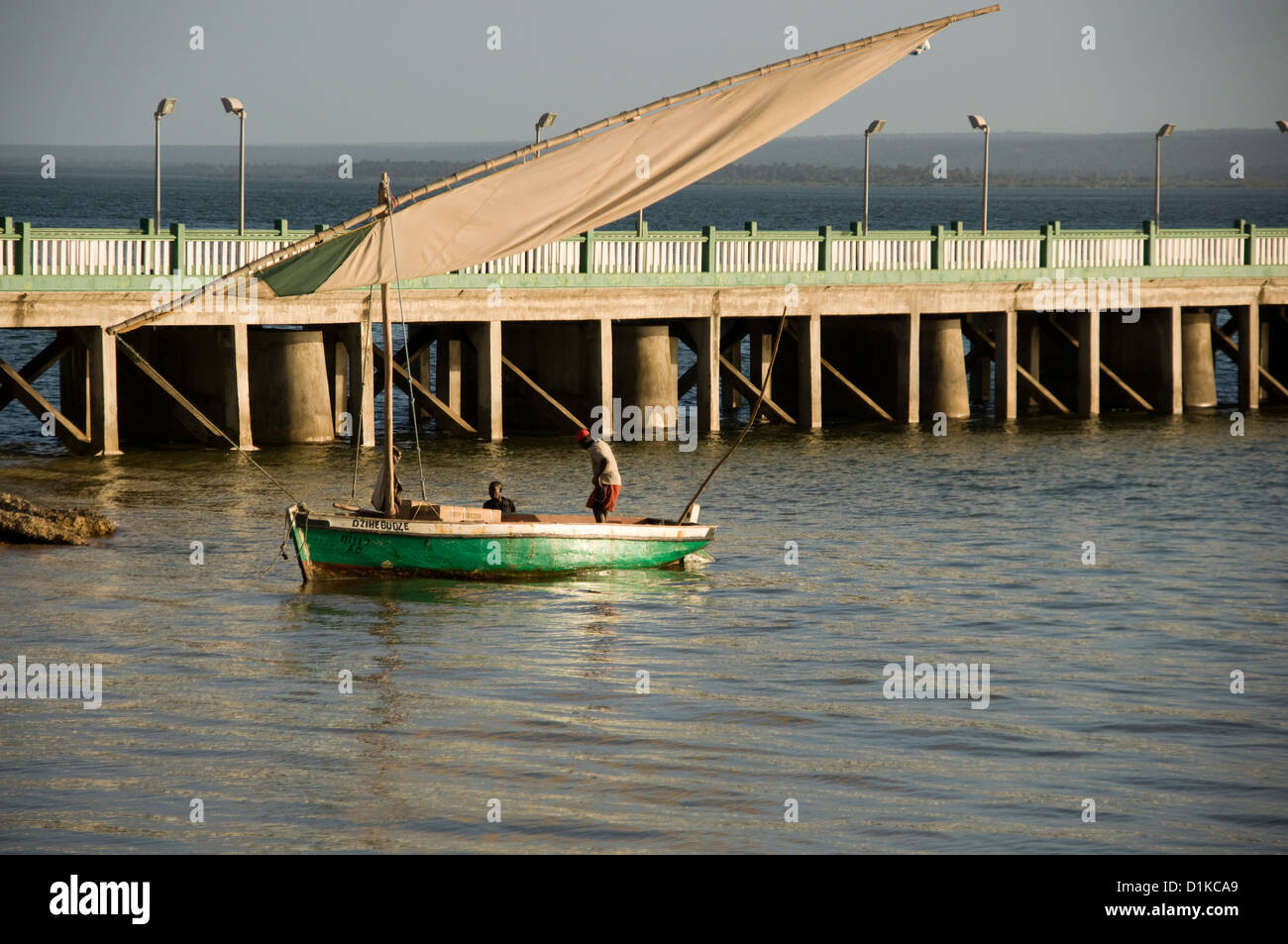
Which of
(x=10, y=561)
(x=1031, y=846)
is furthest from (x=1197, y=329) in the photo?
(x=1031, y=846)

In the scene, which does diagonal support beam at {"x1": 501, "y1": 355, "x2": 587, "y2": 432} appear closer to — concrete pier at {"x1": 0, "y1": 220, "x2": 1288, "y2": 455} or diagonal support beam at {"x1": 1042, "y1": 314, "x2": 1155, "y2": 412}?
concrete pier at {"x1": 0, "y1": 220, "x2": 1288, "y2": 455}

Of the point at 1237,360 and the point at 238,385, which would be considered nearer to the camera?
the point at 238,385

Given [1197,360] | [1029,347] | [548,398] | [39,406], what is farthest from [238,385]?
[1197,360]

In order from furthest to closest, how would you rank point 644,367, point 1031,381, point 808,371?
point 1031,381
point 808,371
point 644,367

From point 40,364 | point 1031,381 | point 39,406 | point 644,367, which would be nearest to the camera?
point 39,406

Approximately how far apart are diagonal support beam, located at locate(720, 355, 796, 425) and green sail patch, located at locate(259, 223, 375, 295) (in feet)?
65.8

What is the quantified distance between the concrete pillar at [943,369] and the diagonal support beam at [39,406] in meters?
18.5

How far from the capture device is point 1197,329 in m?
48.0

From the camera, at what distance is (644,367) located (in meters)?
39.9

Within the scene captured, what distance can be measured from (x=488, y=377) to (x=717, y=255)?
5.40 meters

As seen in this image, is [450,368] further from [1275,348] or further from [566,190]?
[1275,348]

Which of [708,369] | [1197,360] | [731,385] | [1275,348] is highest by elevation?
[1275,348]

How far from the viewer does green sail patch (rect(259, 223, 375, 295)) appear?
23.0 meters
